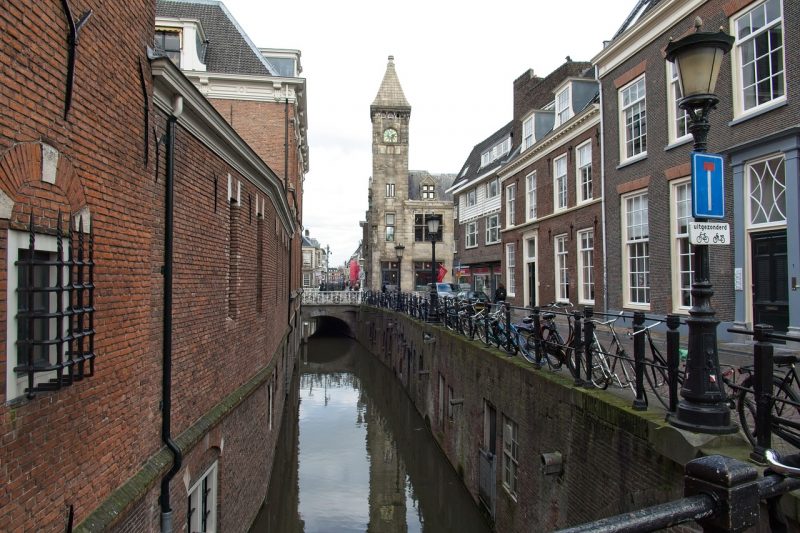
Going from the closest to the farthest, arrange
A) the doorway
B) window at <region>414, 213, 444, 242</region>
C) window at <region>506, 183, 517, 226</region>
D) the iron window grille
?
the iron window grille, the doorway, window at <region>506, 183, 517, 226</region>, window at <region>414, 213, 444, 242</region>

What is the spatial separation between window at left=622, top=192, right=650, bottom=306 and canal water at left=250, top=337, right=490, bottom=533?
7.11 m

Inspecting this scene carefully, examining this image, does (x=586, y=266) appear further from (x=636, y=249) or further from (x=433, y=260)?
(x=433, y=260)

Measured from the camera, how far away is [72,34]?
3695 millimetres

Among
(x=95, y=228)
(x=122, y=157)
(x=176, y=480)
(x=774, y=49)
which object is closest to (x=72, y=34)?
(x=122, y=157)

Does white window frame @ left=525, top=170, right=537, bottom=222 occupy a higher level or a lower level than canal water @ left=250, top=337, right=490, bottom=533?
higher

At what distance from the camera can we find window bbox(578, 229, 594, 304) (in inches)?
709

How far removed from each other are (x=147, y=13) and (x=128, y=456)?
4.11 metres

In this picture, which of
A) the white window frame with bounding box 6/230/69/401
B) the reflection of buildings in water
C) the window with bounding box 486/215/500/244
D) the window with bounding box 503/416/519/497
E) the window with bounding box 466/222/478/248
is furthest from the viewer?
the window with bounding box 466/222/478/248

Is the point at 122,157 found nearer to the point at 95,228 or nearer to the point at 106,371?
the point at 95,228

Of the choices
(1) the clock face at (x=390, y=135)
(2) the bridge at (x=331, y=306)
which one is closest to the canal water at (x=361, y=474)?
(2) the bridge at (x=331, y=306)

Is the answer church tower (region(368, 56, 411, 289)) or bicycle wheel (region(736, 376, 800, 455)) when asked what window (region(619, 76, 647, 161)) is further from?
church tower (region(368, 56, 411, 289))

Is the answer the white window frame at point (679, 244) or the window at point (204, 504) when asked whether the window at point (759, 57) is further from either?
the window at point (204, 504)

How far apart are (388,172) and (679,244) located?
123ft

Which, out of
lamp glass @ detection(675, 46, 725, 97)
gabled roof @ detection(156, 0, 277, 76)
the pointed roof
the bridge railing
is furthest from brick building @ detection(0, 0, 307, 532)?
the pointed roof
